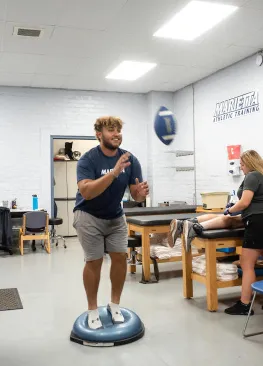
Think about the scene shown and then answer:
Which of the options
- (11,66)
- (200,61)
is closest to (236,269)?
(200,61)

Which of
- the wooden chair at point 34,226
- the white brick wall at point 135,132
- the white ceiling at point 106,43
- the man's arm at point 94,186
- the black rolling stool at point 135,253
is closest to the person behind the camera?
the man's arm at point 94,186

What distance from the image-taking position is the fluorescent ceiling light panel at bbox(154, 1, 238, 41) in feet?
15.9

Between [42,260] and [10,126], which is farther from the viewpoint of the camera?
[10,126]

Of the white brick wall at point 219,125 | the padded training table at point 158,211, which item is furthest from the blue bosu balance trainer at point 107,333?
the white brick wall at point 219,125

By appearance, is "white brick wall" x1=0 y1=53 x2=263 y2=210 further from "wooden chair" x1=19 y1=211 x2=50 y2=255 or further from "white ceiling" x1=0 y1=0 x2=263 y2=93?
"wooden chair" x1=19 y1=211 x2=50 y2=255

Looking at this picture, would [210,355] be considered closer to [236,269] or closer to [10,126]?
[236,269]

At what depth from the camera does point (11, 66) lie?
7.02 m

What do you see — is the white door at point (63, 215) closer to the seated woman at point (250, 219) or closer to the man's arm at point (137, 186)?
the seated woman at point (250, 219)

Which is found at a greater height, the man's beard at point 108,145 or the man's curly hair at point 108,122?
the man's curly hair at point 108,122

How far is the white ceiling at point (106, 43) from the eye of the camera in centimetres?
480

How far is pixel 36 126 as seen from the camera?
338 inches

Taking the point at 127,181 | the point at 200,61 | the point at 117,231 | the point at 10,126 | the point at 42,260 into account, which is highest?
the point at 200,61

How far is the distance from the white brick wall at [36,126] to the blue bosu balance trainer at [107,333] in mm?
5548

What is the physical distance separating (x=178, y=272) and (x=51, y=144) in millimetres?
4331
